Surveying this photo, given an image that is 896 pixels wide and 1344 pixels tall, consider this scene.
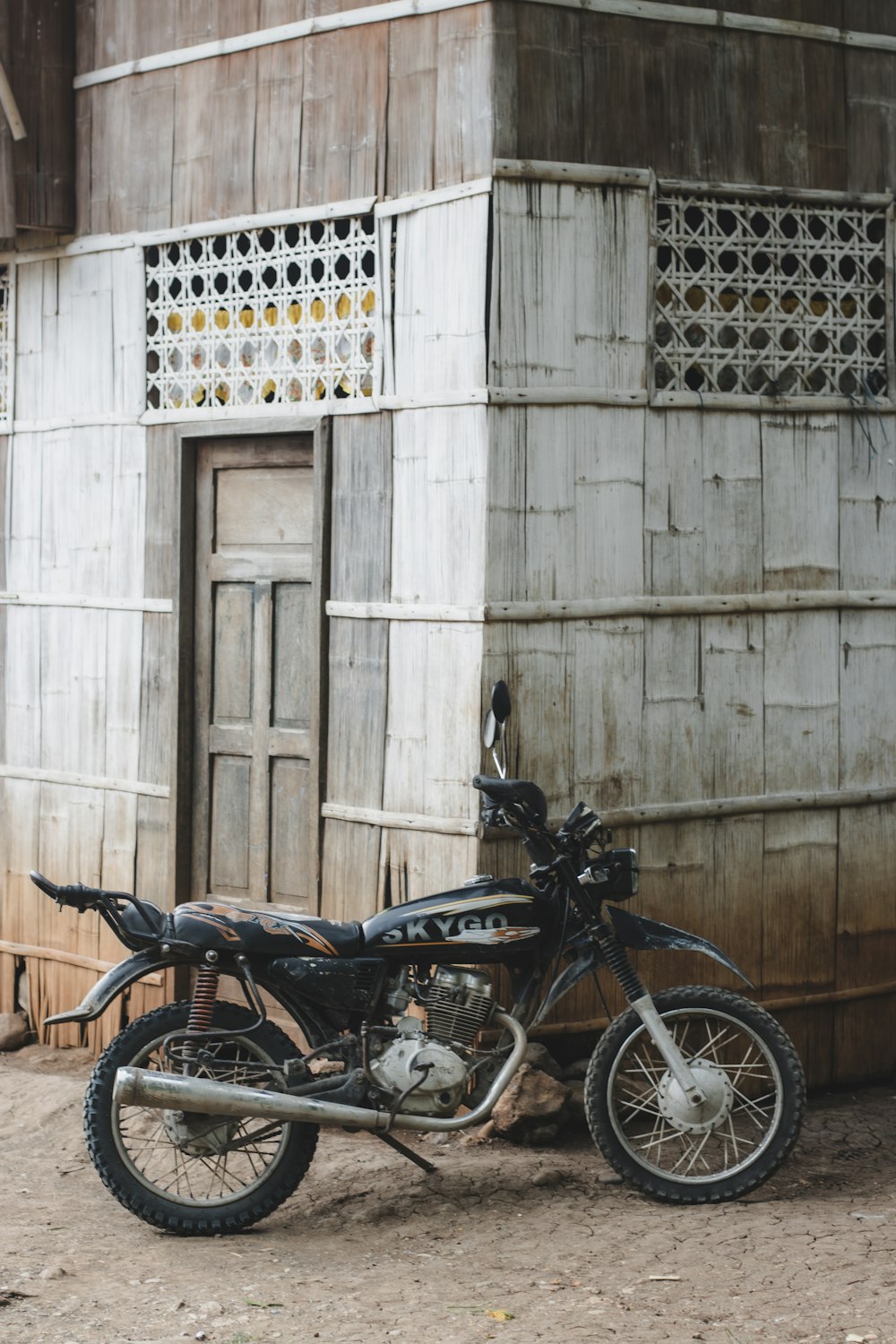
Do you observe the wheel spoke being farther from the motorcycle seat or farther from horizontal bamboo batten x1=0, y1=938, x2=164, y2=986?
horizontal bamboo batten x1=0, y1=938, x2=164, y2=986

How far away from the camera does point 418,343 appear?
6227mm

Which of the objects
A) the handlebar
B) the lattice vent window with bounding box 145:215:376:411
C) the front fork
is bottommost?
the front fork

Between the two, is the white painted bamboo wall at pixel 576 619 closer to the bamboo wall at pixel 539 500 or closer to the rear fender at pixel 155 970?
the bamboo wall at pixel 539 500

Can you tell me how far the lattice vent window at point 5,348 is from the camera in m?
7.73

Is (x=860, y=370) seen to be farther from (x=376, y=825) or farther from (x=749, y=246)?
(x=376, y=825)

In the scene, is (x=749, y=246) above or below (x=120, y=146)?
below

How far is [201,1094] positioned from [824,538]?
336 cm

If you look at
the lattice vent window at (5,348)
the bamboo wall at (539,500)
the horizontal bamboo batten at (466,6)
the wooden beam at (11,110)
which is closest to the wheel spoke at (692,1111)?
the bamboo wall at (539,500)

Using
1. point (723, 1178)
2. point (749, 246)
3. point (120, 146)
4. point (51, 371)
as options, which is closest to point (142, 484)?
point (51, 371)

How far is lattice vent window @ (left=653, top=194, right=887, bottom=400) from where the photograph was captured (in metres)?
6.38

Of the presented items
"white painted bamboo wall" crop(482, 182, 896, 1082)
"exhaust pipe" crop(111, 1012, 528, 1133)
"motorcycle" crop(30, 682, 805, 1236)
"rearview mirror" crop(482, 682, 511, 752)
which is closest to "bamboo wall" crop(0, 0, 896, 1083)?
"white painted bamboo wall" crop(482, 182, 896, 1082)

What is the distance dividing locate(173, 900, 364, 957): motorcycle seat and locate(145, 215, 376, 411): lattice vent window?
222cm

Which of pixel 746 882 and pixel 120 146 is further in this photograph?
pixel 120 146

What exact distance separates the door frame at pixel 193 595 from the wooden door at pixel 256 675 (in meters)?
0.02
